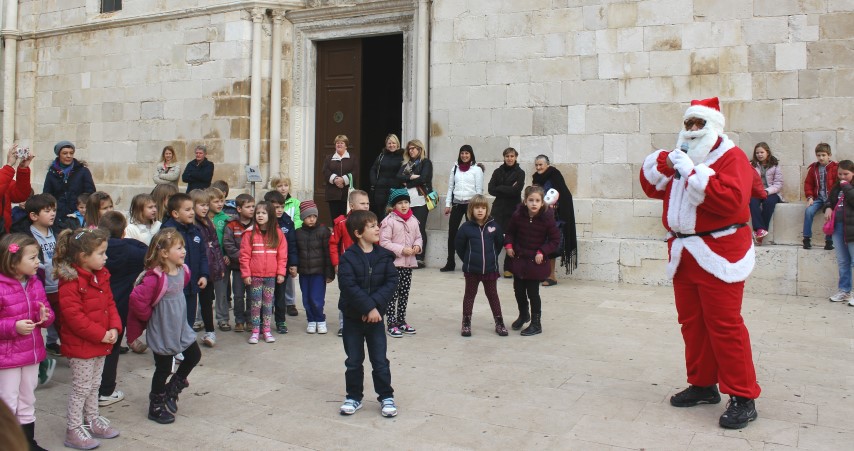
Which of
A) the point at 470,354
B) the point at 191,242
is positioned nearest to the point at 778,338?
the point at 470,354

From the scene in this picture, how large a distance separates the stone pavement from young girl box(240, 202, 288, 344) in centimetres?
31

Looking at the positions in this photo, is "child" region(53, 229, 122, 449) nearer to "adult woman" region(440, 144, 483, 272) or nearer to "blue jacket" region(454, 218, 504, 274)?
"blue jacket" region(454, 218, 504, 274)

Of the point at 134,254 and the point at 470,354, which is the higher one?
the point at 134,254

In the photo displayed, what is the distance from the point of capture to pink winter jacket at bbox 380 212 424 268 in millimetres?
7055

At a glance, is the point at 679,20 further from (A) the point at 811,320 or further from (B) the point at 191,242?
(B) the point at 191,242

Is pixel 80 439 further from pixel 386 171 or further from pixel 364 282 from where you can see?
pixel 386 171

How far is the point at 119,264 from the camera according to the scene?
5184 millimetres

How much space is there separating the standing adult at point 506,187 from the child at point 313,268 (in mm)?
3370

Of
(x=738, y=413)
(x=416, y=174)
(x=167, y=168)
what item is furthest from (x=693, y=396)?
(x=167, y=168)

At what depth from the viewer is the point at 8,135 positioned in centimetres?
1522

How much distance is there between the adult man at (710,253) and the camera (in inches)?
180

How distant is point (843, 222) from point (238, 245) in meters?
6.18

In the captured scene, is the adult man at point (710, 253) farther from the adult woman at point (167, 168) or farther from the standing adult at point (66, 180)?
the adult woman at point (167, 168)

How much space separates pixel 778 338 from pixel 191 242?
195 inches
